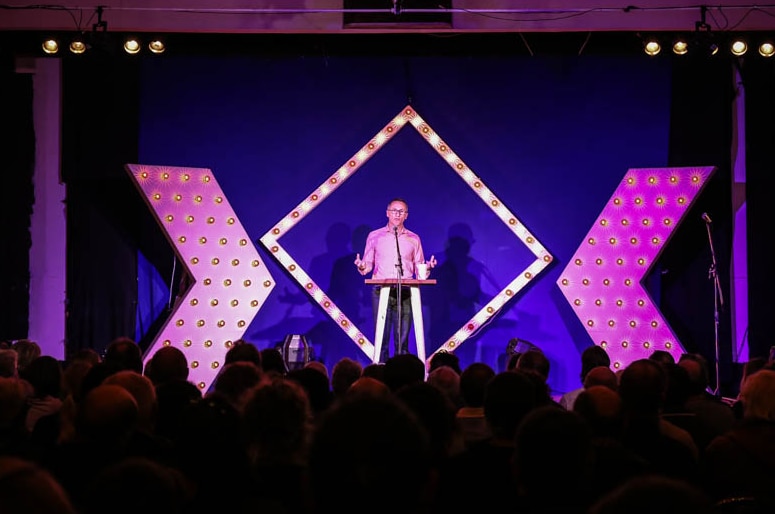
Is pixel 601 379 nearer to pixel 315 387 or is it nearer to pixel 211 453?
pixel 315 387

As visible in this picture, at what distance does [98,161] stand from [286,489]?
9166 millimetres

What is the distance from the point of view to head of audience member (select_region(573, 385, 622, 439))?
3541mm

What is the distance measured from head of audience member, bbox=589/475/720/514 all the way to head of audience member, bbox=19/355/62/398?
4.20 meters

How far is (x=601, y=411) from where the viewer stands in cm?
356

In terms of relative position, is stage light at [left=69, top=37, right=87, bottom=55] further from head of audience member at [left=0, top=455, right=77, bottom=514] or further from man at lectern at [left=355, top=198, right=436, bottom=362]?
head of audience member at [left=0, top=455, right=77, bottom=514]

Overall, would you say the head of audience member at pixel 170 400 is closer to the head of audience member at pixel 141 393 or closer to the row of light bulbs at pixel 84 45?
→ the head of audience member at pixel 141 393

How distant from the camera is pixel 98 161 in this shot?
35.9ft

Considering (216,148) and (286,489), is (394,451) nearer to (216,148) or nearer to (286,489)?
(286,489)

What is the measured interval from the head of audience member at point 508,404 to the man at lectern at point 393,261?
6.55 m

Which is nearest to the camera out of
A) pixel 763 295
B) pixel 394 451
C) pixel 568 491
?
pixel 394 451

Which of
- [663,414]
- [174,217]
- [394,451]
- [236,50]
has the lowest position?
[663,414]

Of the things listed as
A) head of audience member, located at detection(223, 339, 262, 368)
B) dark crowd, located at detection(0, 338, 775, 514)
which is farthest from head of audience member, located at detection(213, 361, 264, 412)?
head of audience member, located at detection(223, 339, 262, 368)

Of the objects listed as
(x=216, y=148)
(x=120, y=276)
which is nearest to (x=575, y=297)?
(x=216, y=148)

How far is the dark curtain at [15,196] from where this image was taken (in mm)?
10484
